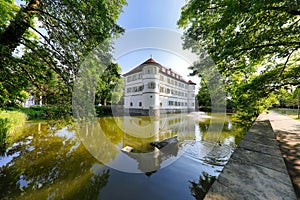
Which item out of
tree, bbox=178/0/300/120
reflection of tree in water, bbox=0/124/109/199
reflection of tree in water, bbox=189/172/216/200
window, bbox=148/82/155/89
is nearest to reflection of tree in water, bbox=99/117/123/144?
reflection of tree in water, bbox=0/124/109/199

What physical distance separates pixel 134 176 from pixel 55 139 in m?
6.53

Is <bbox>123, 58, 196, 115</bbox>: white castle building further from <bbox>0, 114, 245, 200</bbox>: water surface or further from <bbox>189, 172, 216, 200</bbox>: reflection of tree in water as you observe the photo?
<bbox>189, 172, 216, 200</bbox>: reflection of tree in water

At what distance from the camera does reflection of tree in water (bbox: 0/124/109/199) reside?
318 centimetres

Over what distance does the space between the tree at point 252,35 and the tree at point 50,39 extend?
3902 mm

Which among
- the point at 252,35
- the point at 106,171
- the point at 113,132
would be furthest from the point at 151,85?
the point at 106,171

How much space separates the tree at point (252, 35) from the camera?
3.14m

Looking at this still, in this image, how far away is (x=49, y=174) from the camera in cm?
393

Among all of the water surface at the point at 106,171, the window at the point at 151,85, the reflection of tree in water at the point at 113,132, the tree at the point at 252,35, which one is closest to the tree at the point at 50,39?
the water surface at the point at 106,171

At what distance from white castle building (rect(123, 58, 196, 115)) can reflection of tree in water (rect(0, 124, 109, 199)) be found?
14695 millimetres

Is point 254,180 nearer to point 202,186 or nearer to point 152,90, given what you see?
point 202,186

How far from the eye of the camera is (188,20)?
5629 mm

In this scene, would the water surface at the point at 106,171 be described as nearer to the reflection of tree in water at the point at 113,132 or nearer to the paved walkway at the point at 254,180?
the reflection of tree in water at the point at 113,132

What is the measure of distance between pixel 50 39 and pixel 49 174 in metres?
4.53

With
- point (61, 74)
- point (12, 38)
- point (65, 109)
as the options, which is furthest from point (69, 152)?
point (12, 38)
